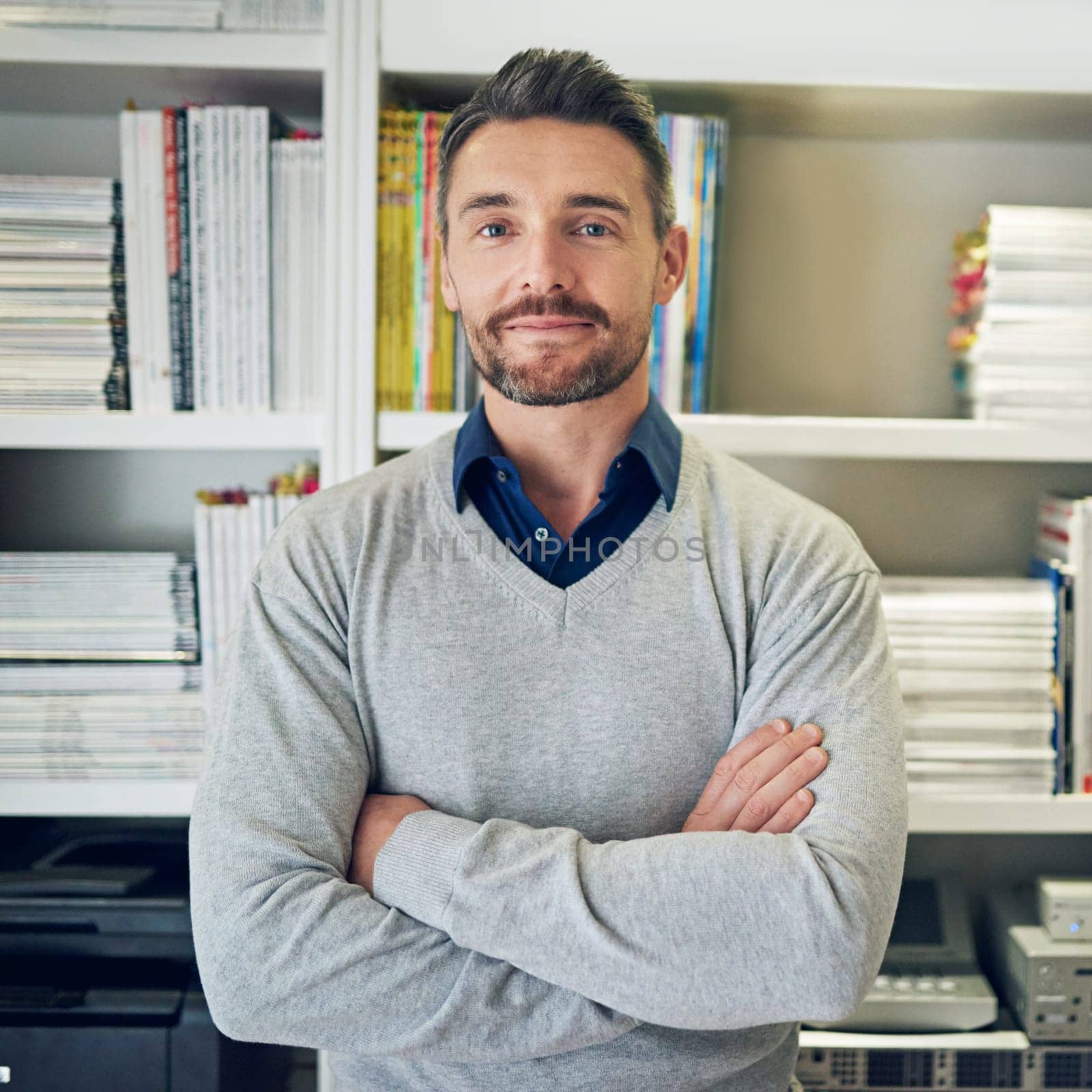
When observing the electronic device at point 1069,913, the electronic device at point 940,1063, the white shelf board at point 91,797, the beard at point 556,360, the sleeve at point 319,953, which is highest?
the beard at point 556,360

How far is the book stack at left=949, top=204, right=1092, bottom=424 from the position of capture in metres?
1.45

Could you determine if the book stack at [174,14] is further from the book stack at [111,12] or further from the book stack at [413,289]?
the book stack at [413,289]

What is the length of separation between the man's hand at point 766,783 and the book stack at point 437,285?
57 cm

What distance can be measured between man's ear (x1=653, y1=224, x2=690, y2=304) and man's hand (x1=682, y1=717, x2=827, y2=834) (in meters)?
0.56

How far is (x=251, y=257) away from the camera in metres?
1.41

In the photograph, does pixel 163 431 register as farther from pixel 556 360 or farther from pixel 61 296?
pixel 556 360

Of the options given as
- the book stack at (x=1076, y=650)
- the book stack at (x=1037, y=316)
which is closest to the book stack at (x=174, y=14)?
the book stack at (x=1037, y=316)

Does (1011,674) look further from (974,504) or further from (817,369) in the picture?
(817,369)

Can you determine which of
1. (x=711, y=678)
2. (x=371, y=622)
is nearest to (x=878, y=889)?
(x=711, y=678)

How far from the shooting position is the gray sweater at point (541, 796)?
0.92 metres

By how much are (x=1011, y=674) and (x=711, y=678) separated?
0.64 metres

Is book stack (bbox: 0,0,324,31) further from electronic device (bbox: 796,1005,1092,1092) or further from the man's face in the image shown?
electronic device (bbox: 796,1005,1092,1092)

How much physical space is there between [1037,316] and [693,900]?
1.02 meters

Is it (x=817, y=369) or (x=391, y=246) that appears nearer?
(x=391, y=246)
